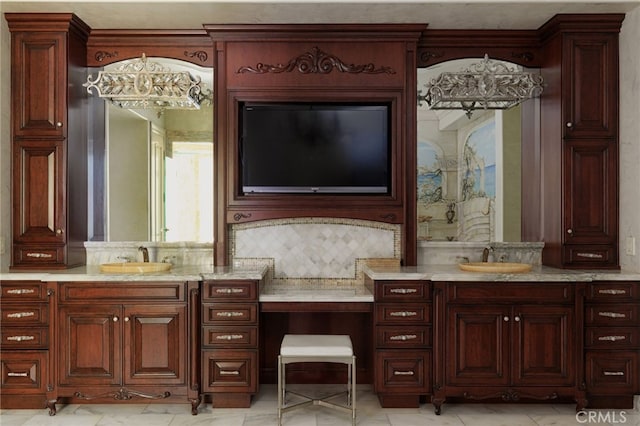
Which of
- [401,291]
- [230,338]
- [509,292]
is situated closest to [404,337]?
[401,291]

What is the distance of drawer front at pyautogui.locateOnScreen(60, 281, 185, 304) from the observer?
3.12 m

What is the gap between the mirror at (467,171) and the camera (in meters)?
3.71

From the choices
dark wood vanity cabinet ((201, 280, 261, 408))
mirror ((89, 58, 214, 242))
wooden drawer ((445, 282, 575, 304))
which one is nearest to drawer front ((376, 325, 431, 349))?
wooden drawer ((445, 282, 575, 304))

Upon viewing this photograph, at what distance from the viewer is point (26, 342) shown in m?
3.16

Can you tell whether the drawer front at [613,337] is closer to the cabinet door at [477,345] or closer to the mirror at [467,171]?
the cabinet door at [477,345]

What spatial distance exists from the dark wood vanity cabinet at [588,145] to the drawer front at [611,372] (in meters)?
0.62

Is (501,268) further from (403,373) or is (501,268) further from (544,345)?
(403,373)

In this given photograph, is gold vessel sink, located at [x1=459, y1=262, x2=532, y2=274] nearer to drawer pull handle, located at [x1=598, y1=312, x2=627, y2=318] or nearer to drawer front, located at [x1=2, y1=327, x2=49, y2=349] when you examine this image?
drawer pull handle, located at [x1=598, y1=312, x2=627, y2=318]

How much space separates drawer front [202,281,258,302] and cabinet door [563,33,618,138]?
7.95 ft

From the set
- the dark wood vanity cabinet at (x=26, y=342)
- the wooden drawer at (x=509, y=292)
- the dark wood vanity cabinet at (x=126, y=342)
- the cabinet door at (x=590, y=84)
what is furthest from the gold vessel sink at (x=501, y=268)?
the dark wood vanity cabinet at (x=26, y=342)

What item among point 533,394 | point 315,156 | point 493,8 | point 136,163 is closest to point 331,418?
point 533,394

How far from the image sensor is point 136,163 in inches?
149

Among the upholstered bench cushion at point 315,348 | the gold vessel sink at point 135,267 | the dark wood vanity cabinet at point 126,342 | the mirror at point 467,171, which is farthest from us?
the mirror at point 467,171

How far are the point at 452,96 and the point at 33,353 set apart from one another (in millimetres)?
3316
